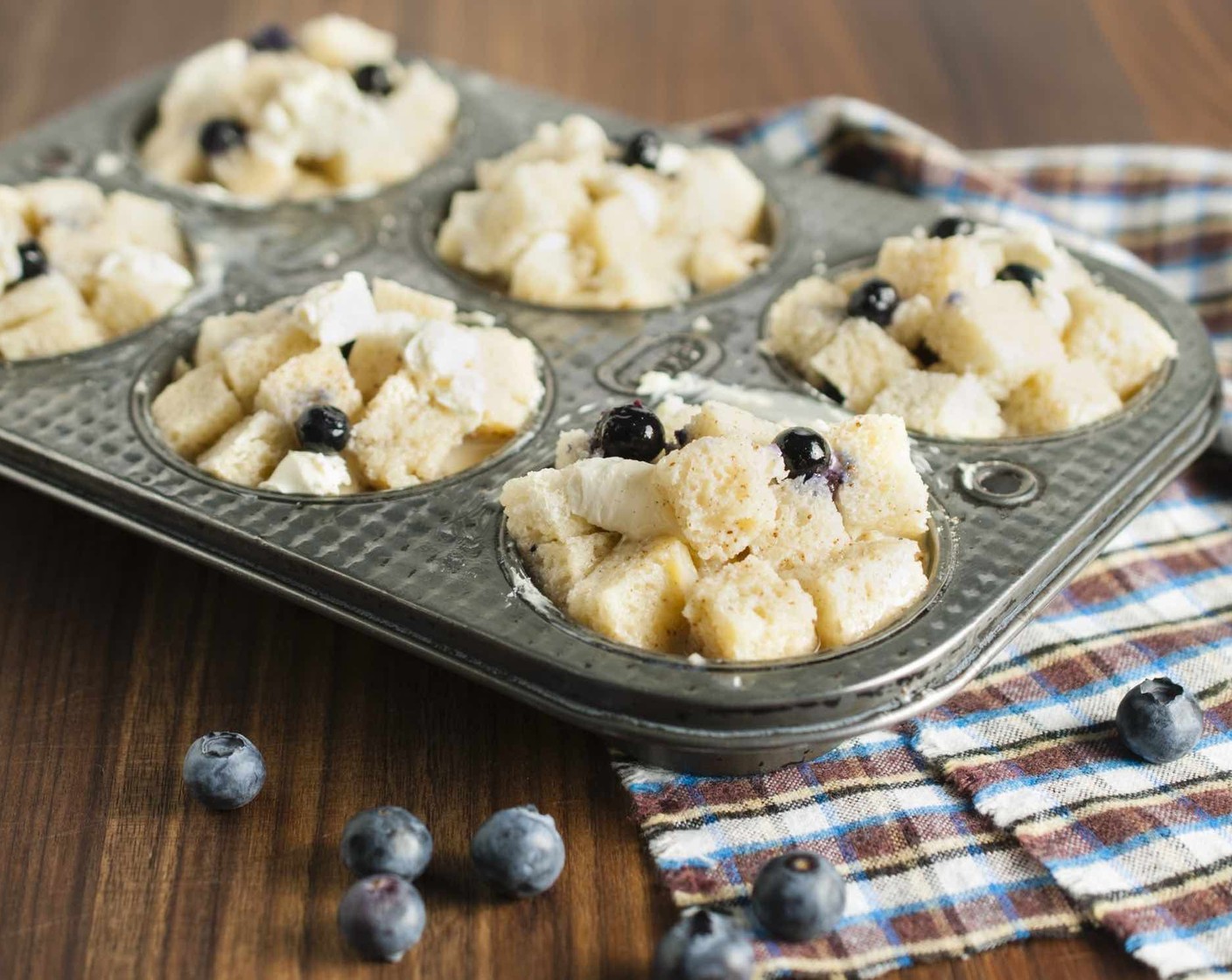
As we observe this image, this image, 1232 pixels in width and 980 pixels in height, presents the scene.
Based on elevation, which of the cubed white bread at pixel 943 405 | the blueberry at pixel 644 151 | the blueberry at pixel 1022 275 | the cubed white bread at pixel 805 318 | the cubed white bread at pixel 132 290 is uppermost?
the blueberry at pixel 1022 275

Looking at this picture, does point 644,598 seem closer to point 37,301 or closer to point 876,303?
point 876,303

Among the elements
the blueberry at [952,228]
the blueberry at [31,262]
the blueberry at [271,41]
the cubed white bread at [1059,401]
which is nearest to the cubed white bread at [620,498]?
the cubed white bread at [1059,401]

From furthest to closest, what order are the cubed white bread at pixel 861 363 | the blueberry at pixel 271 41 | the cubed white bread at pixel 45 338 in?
the blueberry at pixel 271 41 → the cubed white bread at pixel 45 338 → the cubed white bread at pixel 861 363

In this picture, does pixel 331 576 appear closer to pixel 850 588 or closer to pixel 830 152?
pixel 850 588

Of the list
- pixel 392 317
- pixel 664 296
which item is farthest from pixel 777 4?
pixel 392 317

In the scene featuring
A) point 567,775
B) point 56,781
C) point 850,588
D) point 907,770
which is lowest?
point 56,781

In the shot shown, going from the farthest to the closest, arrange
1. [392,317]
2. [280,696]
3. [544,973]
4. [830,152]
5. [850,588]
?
[830,152]
[392,317]
[280,696]
[850,588]
[544,973]

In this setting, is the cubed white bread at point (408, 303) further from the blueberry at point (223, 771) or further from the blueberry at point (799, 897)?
the blueberry at point (799, 897)
